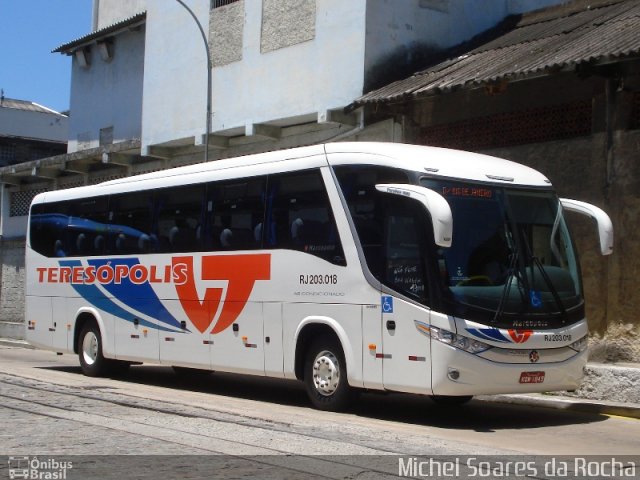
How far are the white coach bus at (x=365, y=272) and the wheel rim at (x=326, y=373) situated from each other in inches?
0.9

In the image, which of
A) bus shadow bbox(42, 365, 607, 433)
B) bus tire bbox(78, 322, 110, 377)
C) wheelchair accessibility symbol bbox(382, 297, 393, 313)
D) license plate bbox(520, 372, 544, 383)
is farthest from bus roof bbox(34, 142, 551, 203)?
bus tire bbox(78, 322, 110, 377)

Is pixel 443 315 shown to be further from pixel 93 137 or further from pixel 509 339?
pixel 93 137

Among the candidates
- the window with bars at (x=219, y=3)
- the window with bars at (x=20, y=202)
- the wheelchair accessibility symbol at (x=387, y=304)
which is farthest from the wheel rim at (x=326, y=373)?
the window with bars at (x=20, y=202)

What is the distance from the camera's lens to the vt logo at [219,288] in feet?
43.6

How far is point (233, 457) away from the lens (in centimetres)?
838

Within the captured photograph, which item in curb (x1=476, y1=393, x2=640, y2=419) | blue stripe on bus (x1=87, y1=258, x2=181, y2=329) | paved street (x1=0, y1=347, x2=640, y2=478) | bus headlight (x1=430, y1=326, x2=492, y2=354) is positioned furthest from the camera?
blue stripe on bus (x1=87, y1=258, x2=181, y2=329)

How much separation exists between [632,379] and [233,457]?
21.9 feet

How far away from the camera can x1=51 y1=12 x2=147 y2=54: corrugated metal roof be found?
87.9 ft

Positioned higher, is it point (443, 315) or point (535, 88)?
point (535, 88)

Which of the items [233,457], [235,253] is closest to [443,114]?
[235,253]

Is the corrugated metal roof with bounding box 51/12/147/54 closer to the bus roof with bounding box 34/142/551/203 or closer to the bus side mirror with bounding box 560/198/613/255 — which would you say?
the bus roof with bounding box 34/142/551/203

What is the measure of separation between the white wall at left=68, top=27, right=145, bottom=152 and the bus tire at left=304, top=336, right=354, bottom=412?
16.2 m

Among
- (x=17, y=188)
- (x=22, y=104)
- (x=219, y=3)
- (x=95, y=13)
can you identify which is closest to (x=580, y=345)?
(x=219, y=3)

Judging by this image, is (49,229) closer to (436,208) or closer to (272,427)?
(272,427)
